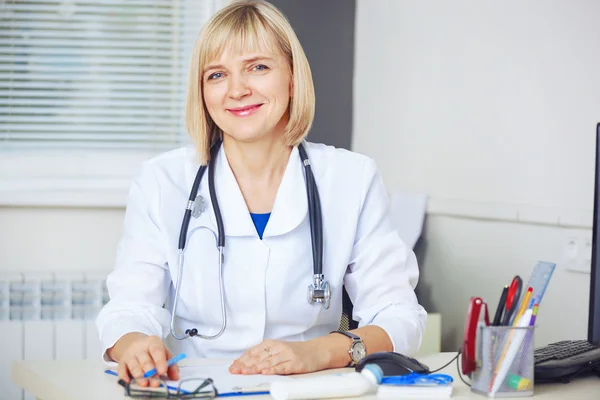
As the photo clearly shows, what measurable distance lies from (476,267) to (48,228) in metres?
1.41

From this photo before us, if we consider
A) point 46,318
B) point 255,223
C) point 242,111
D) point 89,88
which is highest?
point 89,88

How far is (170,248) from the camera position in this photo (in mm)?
1633

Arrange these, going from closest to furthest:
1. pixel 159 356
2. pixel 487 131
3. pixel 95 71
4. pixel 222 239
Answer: pixel 159 356
pixel 222 239
pixel 487 131
pixel 95 71

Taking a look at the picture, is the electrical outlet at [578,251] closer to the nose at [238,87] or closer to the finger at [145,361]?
the nose at [238,87]

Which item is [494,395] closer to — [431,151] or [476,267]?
[476,267]

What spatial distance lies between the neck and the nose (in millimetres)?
105

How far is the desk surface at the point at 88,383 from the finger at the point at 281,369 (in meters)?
0.07

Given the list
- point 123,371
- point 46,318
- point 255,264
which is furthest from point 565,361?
point 46,318

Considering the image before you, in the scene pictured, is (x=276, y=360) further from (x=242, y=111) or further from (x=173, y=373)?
(x=242, y=111)

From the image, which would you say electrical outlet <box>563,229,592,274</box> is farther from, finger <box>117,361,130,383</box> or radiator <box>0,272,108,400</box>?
radiator <box>0,272,108,400</box>

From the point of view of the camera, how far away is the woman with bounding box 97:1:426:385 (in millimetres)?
1623

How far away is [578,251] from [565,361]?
0.73 meters

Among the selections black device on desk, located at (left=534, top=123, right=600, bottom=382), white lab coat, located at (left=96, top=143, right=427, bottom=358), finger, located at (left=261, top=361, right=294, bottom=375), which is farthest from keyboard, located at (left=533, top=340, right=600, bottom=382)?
finger, located at (left=261, top=361, right=294, bottom=375)

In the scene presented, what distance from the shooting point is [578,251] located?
80.4 inches
